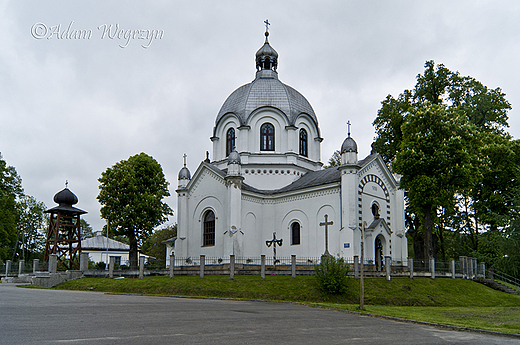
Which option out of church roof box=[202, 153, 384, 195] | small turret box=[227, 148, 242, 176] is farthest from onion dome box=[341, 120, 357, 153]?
small turret box=[227, 148, 242, 176]

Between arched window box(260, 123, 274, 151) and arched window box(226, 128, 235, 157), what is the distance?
2465mm

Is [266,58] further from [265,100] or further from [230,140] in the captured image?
[230,140]

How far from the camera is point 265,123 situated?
1455 inches

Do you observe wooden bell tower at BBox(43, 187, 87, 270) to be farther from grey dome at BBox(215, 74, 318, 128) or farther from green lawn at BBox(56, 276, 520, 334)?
grey dome at BBox(215, 74, 318, 128)

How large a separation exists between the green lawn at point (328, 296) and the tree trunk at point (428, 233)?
10.1 feet

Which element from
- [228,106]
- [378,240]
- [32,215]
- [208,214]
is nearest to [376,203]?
[378,240]

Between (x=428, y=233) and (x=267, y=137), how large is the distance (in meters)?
14.4

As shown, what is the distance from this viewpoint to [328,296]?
70.3 feet

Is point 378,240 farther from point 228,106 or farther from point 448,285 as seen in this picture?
point 228,106

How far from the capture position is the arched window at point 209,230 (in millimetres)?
34219

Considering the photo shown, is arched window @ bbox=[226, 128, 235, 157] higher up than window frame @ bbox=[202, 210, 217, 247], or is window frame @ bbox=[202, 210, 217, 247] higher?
arched window @ bbox=[226, 128, 235, 157]

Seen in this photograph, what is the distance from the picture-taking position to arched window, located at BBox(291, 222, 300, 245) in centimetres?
3294

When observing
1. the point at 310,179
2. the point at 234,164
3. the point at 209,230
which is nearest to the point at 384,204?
the point at 310,179

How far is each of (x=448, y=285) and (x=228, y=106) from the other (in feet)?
74.2
